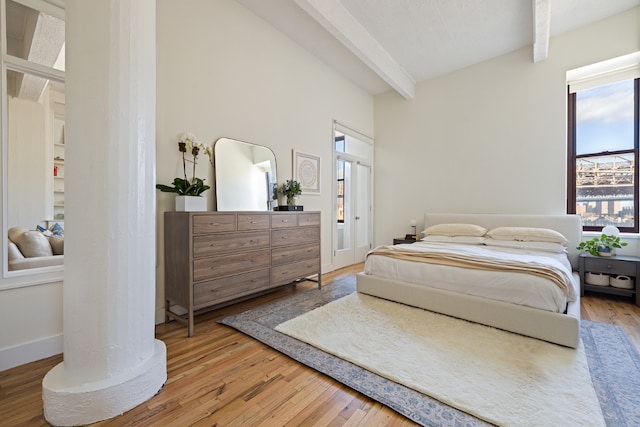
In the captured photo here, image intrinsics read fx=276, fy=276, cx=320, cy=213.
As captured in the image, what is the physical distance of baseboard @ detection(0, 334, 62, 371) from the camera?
1.81m

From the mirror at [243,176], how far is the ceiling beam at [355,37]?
5.02 ft

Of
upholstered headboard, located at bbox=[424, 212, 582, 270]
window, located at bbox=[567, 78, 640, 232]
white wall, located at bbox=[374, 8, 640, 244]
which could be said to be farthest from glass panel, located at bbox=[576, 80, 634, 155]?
upholstered headboard, located at bbox=[424, 212, 582, 270]

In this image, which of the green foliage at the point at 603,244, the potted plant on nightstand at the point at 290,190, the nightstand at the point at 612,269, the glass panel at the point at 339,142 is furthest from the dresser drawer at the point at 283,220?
the green foliage at the point at 603,244

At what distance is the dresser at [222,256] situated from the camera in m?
2.32

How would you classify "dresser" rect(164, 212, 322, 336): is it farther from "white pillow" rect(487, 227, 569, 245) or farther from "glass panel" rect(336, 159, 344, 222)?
"white pillow" rect(487, 227, 569, 245)

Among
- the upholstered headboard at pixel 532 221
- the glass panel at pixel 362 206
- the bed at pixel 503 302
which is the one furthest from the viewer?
the glass panel at pixel 362 206

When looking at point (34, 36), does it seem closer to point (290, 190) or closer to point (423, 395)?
point (290, 190)

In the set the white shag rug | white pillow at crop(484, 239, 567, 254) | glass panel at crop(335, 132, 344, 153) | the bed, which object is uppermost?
glass panel at crop(335, 132, 344, 153)

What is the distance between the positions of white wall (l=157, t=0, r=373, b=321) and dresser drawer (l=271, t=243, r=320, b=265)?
0.81 metres

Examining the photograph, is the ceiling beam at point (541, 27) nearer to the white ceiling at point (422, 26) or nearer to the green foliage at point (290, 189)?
the white ceiling at point (422, 26)

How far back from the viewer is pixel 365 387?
160 centimetres

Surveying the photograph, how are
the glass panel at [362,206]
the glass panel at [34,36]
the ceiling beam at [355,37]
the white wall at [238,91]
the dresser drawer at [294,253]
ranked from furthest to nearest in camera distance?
the glass panel at [362,206] → the dresser drawer at [294,253] → the ceiling beam at [355,37] → the white wall at [238,91] → the glass panel at [34,36]

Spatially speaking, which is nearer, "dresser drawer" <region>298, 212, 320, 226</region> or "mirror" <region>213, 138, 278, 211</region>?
"mirror" <region>213, 138, 278, 211</region>

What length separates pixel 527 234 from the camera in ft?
11.5
